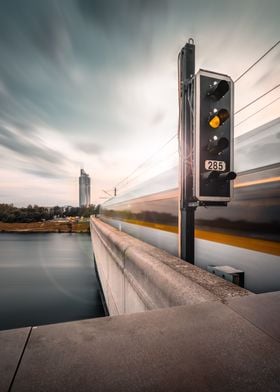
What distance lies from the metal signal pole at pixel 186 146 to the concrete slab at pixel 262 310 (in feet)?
4.65

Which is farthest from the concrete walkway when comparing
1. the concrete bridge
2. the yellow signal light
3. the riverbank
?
the riverbank

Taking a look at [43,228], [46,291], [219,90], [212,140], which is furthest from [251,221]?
[43,228]

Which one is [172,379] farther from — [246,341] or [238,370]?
[246,341]

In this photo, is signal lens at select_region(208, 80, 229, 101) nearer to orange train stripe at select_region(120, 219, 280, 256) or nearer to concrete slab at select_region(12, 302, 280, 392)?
orange train stripe at select_region(120, 219, 280, 256)

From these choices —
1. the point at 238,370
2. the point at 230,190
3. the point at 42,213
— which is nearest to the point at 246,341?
the point at 238,370

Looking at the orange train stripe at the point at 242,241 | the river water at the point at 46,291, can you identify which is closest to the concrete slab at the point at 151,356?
the orange train stripe at the point at 242,241

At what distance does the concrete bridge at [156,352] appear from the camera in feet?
3.15

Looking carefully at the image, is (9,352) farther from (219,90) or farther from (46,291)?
(46,291)

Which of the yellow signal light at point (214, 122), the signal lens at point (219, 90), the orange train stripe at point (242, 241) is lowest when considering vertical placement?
the orange train stripe at point (242, 241)

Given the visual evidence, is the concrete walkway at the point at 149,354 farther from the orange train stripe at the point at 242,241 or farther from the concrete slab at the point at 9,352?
the orange train stripe at the point at 242,241

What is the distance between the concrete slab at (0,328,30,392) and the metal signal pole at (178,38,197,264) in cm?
240

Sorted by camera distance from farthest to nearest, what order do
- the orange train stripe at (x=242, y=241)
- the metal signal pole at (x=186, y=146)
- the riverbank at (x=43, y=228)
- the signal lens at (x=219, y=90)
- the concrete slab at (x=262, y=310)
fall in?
the riverbank at (x=43, y=228)
the metal signal pole at (x=186, y=146)
the signal lens at (x=219, y=90)
the orange train stripe at (x=242, y=241)
the concrete slab at (x=262, y=310)

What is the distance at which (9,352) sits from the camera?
44.3 inches

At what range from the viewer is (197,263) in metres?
4.20
